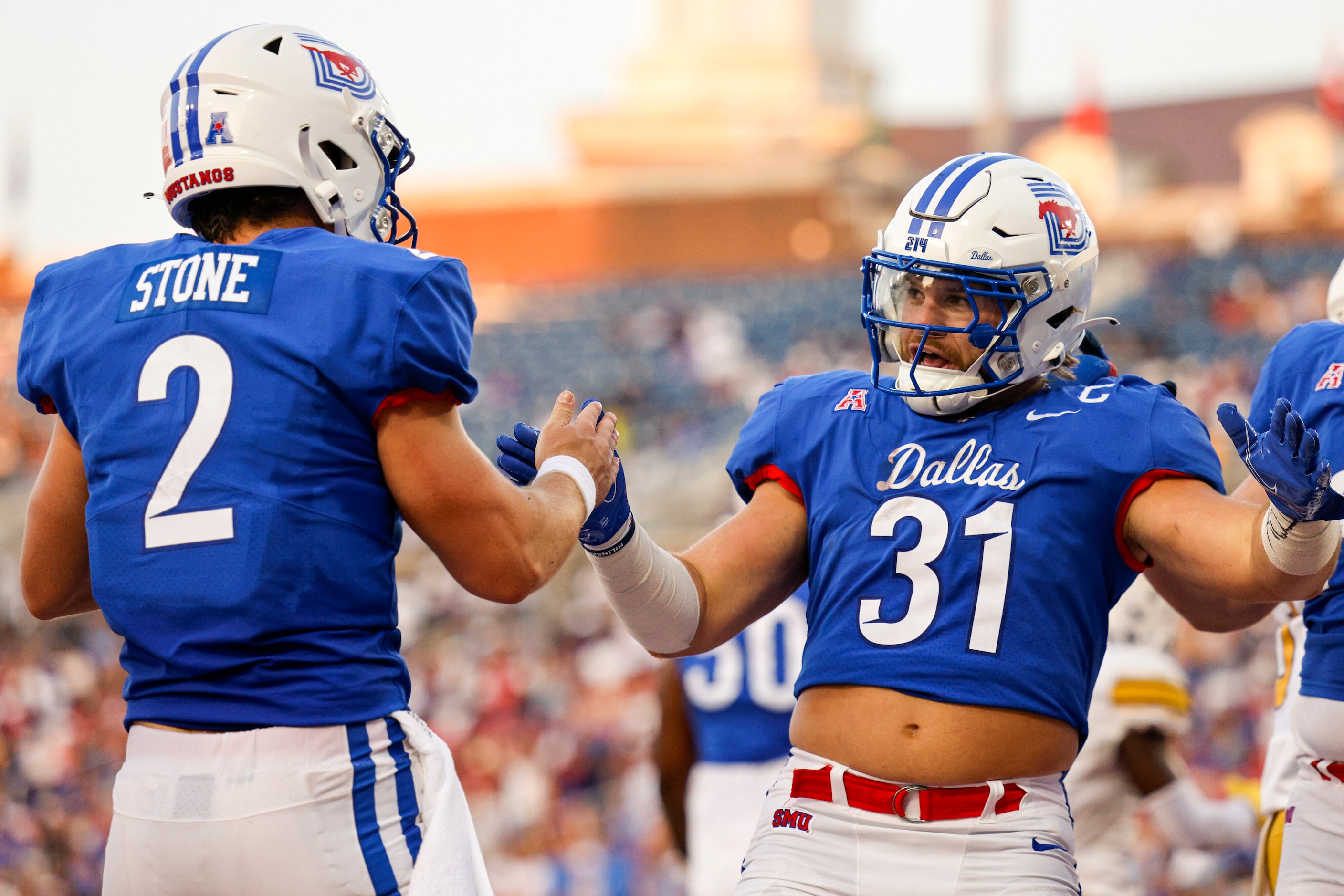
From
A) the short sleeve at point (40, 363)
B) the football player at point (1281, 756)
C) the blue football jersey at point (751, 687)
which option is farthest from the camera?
the blue football jersey at point (751, 687)

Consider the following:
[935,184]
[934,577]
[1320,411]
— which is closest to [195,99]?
[935,184]

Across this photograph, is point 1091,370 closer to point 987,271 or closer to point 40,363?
point 987,271

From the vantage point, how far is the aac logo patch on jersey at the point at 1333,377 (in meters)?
3.08

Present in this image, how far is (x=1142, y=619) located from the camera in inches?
175

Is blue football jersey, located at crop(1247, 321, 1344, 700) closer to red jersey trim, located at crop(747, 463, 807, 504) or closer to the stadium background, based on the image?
red jersey trim, located at crop(747, 463, 807, 504)

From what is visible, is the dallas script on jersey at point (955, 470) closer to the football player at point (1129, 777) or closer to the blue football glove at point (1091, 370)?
the blue football glove at point (1091, 370)

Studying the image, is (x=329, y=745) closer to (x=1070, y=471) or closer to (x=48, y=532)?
(x=48, y=532)

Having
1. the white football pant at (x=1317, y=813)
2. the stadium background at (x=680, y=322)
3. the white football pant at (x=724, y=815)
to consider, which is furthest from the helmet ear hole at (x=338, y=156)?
the stadium background at (x=680, y=322)

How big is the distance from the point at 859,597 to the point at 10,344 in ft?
69.4

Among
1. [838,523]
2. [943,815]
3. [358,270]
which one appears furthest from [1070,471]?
[358,270]

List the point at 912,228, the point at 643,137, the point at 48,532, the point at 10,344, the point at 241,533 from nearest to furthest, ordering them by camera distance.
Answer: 1. the point at 241,533
2. the point at 48,532
3. the point at 912,228
4. the point at 10,344
5. the point at 643,137

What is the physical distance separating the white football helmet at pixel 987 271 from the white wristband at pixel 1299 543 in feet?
2.06

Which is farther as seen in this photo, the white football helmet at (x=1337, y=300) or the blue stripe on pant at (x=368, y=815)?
the white football helmet at (x=1337, y=300)

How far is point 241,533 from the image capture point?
224 cm
